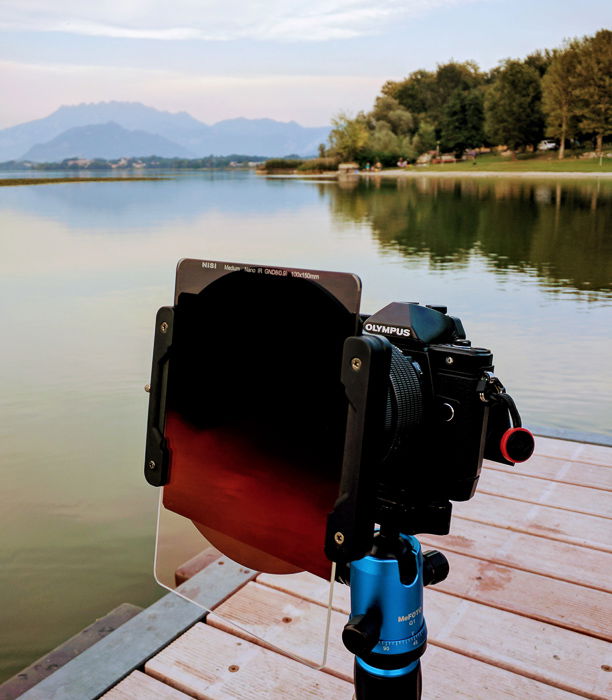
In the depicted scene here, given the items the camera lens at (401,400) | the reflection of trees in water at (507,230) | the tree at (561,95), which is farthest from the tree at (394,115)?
the camera lens at (401,400)

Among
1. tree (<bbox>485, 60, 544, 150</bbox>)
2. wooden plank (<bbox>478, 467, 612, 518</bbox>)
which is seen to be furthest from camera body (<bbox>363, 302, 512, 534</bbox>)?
tree (<bbox>485, 60, 544, 150</bbox>)

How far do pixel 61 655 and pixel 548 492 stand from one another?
2.07 m

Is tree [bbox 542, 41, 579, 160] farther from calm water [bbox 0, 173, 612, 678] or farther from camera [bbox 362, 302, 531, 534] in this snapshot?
camera [bbox 362, 302, 531, 534]

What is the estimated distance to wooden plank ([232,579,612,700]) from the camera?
2.05m

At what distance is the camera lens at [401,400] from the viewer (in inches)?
46.9

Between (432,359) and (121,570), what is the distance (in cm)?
283

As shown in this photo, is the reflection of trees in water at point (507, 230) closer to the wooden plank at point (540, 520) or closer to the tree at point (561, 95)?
the wooden plank at point (540, 520)

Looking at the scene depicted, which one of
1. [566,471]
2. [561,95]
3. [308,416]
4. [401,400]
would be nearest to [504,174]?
[561,95]

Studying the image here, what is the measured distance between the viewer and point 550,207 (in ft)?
86.8

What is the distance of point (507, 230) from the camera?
1989 centimetres

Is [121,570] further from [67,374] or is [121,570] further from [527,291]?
[527,291]

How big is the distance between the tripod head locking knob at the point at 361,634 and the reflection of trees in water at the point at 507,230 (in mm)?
11371

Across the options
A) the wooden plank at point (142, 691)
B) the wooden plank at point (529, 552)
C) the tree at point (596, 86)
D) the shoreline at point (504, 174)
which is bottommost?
the wooden plank at point (142, 691)

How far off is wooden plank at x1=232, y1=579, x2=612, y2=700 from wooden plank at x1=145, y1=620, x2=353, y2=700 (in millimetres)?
82
